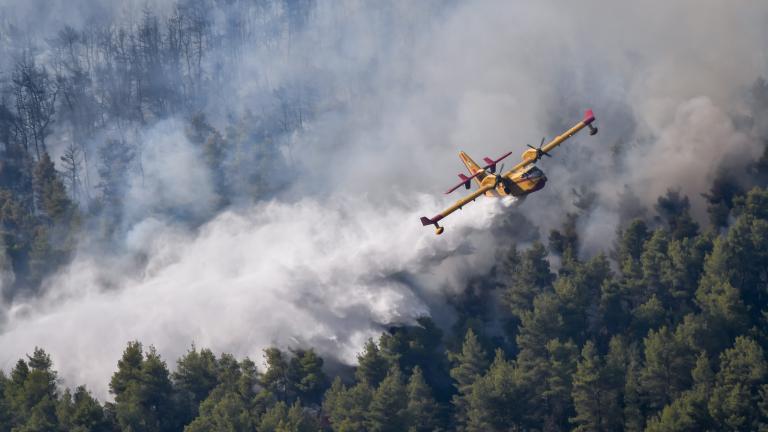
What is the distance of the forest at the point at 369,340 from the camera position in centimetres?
10319

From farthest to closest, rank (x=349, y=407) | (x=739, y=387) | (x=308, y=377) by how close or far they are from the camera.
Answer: (x=308, y=377) → (x=349, y=407) → (x=739, y=387)

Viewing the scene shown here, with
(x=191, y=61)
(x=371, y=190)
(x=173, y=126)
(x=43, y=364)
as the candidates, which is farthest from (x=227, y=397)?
(x=191, y=61)

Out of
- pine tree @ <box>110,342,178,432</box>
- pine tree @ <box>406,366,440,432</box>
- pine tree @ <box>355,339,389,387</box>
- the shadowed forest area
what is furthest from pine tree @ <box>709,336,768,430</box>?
pine tree @ <box>110,342,178,432</box>

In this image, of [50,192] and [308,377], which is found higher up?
[50,192]

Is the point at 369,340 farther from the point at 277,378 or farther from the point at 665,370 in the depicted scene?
the point at 665,370

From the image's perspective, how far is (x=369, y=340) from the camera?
113m

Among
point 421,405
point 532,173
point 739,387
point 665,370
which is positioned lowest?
point 739,387

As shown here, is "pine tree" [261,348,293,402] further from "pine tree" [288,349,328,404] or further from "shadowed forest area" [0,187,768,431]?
"pine tree" [288,349,328,404]

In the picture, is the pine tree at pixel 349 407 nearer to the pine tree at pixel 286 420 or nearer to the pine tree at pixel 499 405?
the pine tree at pixel 286 420

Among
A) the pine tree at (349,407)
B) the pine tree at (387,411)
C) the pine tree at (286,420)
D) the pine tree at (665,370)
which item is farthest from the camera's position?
the pine tree at (665,370)

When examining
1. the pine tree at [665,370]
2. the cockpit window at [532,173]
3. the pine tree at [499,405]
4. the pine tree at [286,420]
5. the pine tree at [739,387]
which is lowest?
the pine tree at [739,387]

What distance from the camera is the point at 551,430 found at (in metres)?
105

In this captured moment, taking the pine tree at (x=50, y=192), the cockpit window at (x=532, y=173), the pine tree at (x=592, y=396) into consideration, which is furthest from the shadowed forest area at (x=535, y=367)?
the pine tree at (x=50, y=192)

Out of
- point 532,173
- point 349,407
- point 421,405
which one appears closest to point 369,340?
point 421,405
